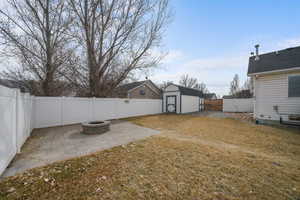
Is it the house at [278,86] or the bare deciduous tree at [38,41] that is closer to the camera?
the bare deciduous tree at [38,41]

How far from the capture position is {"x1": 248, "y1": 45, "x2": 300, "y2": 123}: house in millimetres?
6836

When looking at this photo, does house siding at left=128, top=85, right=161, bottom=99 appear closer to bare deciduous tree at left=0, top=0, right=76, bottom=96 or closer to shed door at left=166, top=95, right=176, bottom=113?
shed door at left=166, top=95, right=176, bottom=113

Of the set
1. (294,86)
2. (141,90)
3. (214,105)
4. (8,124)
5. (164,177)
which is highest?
(141,90)

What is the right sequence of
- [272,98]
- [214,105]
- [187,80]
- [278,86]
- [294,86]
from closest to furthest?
[294,86] → [278,86] → [272,98] → [214,105] → [187,80]

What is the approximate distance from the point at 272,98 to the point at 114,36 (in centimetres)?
1089

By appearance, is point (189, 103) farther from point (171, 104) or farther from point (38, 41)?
point (38, 41)

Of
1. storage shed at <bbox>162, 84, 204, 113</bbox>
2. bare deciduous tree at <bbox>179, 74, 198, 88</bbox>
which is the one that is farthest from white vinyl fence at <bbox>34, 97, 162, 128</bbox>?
bare deciduous tree at <bbox>179, 74, 198, 88</bbox>

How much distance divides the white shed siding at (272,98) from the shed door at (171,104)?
25.0 ft

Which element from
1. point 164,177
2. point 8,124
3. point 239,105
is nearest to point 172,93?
point 239,105

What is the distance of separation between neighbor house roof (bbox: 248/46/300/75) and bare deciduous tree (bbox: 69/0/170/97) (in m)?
7.08

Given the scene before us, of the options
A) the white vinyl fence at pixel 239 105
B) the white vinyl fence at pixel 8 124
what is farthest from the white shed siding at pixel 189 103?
the white vinyl fence at pixel 8 124

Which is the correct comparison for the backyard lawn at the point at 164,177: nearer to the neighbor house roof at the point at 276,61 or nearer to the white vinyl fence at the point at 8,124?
the white vinyl fence at the point at 8,124

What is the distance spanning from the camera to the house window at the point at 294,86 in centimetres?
678

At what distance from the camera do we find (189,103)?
15.9 metres
